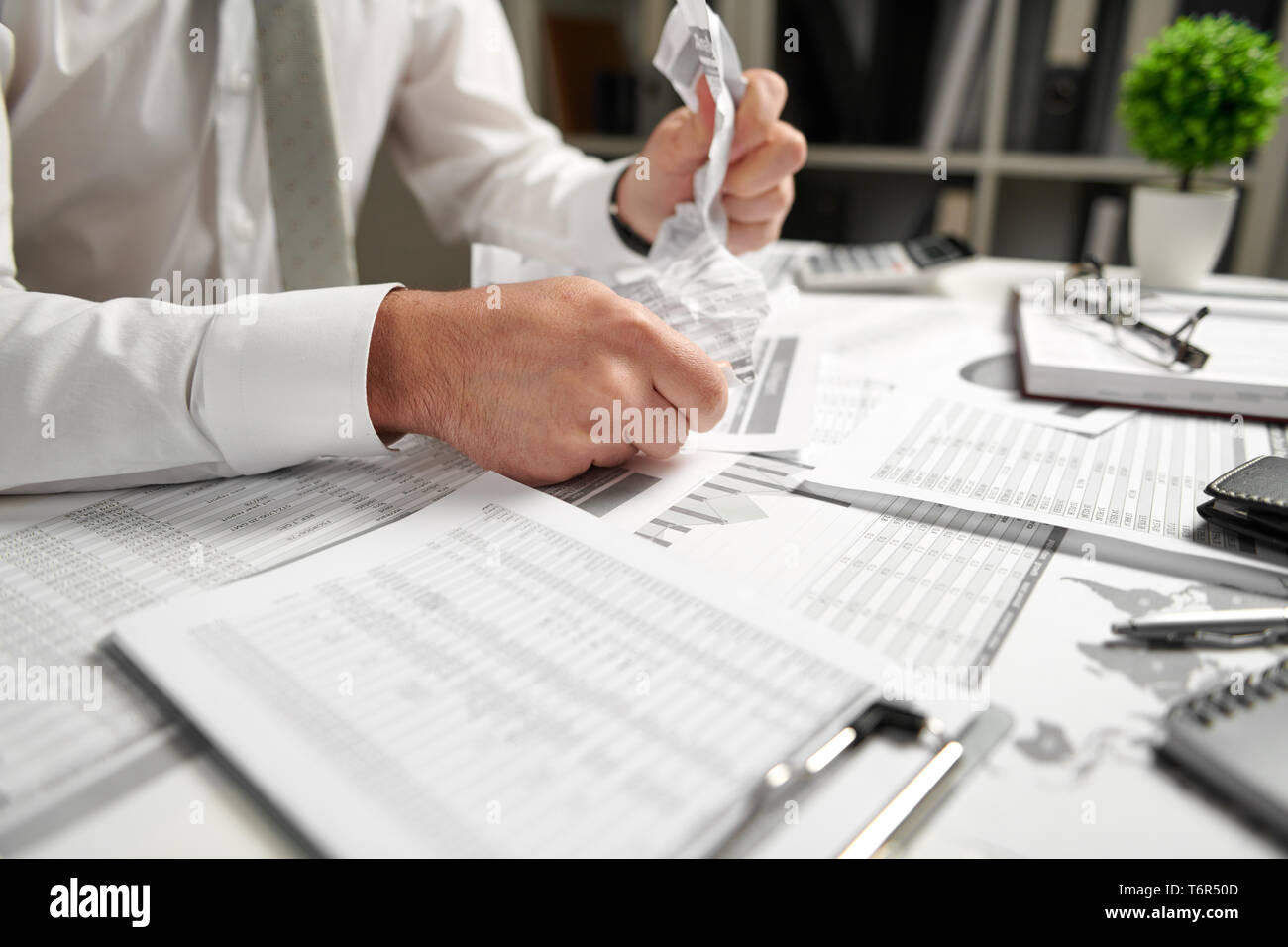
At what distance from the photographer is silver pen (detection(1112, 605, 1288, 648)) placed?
1.04 ft

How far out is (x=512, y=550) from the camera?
1.22 feet

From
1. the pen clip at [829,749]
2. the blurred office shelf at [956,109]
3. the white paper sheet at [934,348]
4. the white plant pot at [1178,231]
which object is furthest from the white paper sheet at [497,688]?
the blurred office shelf at [956,109]

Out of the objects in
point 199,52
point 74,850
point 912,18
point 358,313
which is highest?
point 912,18

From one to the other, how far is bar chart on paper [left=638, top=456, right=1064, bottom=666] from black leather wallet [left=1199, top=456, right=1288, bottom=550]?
8cm

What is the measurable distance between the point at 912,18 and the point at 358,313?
1.30 meters

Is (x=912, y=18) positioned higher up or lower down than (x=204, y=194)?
higher up

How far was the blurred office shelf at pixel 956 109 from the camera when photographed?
4.27 feet

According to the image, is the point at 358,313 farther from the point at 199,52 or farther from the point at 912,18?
the point at 912,18

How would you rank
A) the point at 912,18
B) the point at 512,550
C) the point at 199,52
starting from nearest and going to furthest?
1. the point at 512,550
2. the point at 199,52
3. the point at 912,18

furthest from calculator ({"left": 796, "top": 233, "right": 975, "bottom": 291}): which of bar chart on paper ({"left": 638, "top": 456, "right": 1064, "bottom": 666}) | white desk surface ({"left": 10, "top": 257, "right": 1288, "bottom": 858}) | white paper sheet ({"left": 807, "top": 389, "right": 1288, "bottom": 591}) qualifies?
white desk surface ({"left": 10, "top": 257, "right": 1288, "bottom": 858})

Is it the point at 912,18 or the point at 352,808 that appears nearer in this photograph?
the point at 352,808

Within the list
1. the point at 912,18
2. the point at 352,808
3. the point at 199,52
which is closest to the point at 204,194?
the point at 199,52

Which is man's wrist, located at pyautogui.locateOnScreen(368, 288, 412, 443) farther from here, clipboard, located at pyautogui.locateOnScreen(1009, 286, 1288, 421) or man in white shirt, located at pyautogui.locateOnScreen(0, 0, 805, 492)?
clipboard, located at pyautogui.locateOnScreen(1009, 286, 1288, 421)
